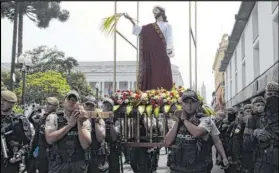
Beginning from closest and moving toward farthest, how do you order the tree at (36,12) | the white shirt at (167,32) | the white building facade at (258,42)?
the white shirt at (167,32) < the white building facade at (258,42) < the tree at (36,12)

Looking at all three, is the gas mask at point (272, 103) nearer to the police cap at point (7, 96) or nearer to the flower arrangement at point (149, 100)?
the flower arrangement at point (149, 100)

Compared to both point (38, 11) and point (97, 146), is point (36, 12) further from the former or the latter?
point (97, 146)

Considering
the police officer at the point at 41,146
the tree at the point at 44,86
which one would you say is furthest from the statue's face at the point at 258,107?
the tree at the point at 44,86

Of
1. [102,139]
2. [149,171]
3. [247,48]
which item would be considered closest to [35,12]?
[247,48]

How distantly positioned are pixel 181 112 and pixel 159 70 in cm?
224

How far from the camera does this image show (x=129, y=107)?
5.52 metres

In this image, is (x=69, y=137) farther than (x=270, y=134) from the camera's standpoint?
No

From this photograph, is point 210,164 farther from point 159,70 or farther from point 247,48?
point 247,48

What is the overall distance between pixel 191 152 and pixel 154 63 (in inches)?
99.0

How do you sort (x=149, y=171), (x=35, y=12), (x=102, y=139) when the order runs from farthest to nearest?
(x=35, y=12) → (x=149, y=171) → (x=102, y=139)

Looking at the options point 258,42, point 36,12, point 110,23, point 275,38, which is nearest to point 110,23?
point 110,23

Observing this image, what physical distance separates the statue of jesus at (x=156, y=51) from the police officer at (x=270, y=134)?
2.16 meters

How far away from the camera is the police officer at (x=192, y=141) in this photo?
13.3 ft

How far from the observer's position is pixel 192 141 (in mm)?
4062
